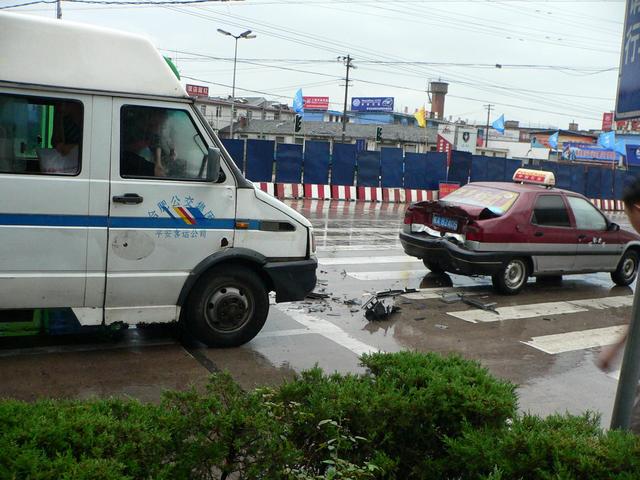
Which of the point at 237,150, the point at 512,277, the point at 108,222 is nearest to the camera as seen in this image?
the point at 108,222

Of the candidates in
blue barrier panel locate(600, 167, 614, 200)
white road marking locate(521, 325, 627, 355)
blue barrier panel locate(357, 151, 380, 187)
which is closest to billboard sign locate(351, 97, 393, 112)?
blue barrier panel locate(600, 167, 614, 200)

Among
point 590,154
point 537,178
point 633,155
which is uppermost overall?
point 590,154

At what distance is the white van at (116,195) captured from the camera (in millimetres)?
5480

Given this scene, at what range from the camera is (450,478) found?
3.13 m

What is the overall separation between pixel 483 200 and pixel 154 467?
875 centimetres

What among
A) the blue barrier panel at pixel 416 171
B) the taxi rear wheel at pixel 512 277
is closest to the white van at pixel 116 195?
the taxi rear wheel at pixel 512 277

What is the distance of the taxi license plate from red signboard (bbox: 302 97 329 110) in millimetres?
92649

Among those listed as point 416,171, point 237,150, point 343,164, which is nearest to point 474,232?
point 237,150

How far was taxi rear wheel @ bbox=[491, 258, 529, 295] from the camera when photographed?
10020 mm

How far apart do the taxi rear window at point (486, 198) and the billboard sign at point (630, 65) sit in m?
6.95

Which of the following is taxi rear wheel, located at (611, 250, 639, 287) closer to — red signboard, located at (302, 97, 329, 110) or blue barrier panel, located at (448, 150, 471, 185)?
blue barrier panel, located at (448, 150, 471, 185)

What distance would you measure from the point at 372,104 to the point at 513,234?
9433cm

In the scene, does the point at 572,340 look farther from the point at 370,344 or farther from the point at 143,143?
the point at 143,143

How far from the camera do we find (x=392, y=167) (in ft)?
91.3
